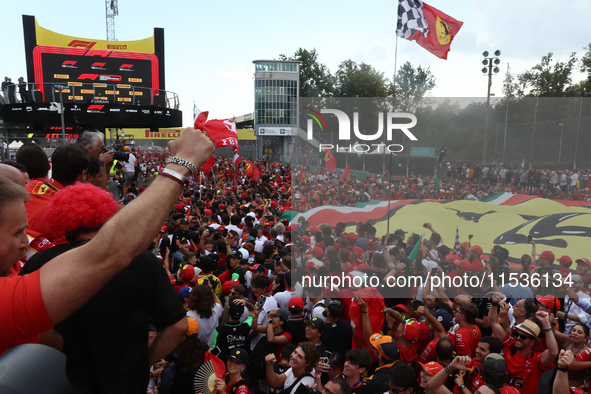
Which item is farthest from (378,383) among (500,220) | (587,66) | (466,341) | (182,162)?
(587,66)

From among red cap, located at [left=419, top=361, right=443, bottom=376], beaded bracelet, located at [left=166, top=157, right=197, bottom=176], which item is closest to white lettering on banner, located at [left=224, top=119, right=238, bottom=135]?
red cap, located at [left=419, top=361, right=443, bottom=376]

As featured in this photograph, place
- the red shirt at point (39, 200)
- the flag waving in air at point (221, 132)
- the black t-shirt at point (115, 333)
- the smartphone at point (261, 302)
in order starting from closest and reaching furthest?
the black t-shirt at point (115, 333)
the red shirt at point (39, 200)
the smartphone at point (261, 302)
the flag waving in air at point (221, 132)

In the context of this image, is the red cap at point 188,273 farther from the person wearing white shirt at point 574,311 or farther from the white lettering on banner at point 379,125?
the person wearing white shirt at point 574,311

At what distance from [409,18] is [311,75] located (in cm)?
6912

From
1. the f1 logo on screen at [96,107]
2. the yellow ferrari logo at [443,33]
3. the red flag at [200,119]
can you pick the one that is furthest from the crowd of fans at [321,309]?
the f1 logo on screen at [96,107]

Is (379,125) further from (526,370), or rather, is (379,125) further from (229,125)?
(229,125)

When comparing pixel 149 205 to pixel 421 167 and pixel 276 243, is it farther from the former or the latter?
pixel 276 243

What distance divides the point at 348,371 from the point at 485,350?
144 cm

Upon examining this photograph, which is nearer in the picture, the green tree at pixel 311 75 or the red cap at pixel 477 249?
the red cap at pixel 477 249

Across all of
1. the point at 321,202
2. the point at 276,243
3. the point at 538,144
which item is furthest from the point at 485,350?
the point at 538,144

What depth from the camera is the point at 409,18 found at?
8500 millimetres

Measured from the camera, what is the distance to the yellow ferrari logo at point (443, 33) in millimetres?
8945

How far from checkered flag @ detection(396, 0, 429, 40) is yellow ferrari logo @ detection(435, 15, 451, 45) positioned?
562 millimetres

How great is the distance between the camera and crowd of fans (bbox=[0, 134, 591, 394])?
1.71 m
